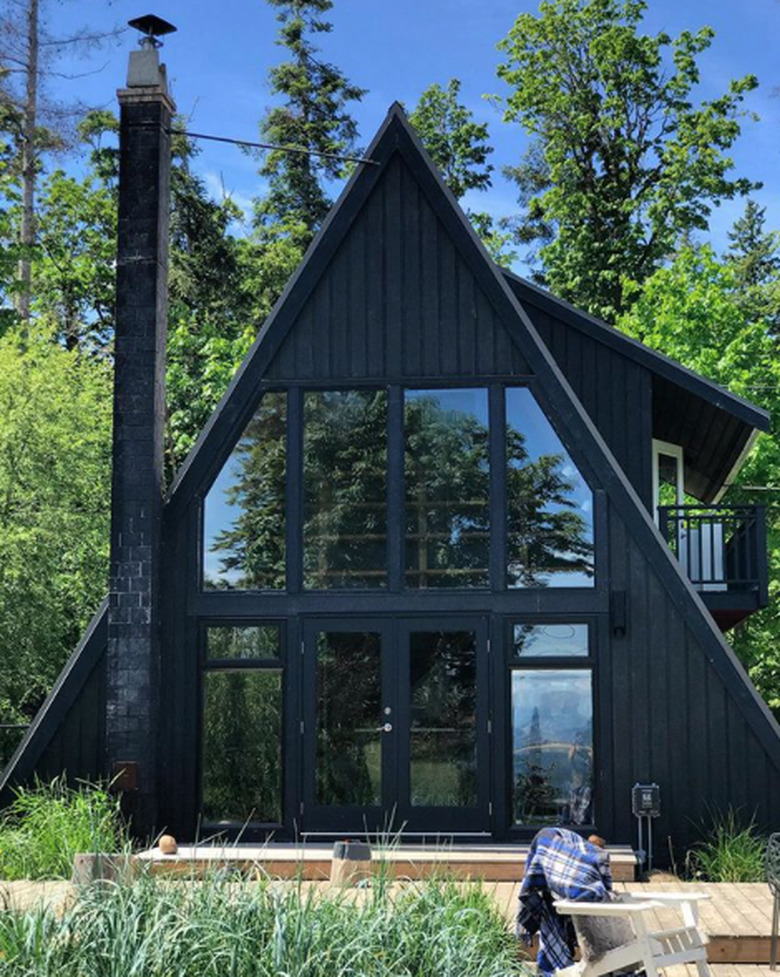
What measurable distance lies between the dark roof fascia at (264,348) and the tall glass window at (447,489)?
1.45 metres

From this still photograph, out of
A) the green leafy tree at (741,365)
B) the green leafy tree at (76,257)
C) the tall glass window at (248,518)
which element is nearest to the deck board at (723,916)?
the tall glass window at (248,518)

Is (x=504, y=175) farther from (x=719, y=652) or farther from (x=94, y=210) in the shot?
(x=719, y=652)

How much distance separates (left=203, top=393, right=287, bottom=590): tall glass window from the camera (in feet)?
45.7

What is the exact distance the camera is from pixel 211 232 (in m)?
31.1

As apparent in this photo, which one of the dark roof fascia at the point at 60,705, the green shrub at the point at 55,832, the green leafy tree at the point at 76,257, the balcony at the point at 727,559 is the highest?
the green leafy tree at the point at 76,257

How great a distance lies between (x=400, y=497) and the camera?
543 inches

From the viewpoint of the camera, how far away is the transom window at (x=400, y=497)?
13.7 m

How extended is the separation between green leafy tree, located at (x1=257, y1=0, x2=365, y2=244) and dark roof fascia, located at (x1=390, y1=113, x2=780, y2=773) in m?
17.9

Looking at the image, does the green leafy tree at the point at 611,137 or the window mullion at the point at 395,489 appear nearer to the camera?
the window mullion at the point at 395,489

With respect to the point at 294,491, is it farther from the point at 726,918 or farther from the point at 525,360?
the point at 726,918

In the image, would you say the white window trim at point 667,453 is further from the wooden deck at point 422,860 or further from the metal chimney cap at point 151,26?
the metal chimney cap at point 151,26

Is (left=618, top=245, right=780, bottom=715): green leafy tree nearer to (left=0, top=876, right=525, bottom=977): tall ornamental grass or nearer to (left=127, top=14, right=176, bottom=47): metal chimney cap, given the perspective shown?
(left=127, top=14, right=176, bottom=47): metal chimney cap

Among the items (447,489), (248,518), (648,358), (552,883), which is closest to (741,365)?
(648,358)

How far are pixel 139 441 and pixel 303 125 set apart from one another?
68.2 ft
